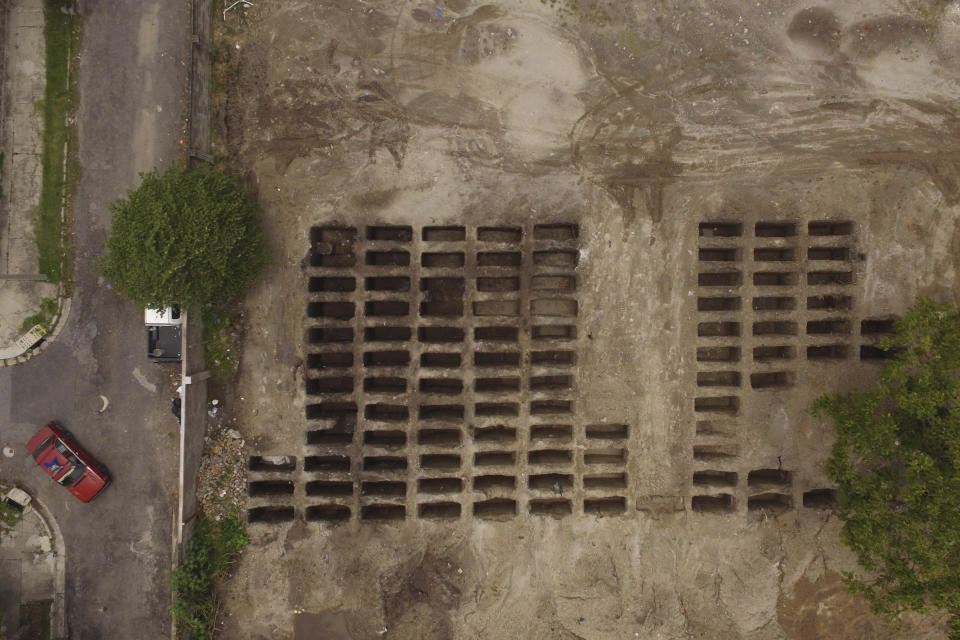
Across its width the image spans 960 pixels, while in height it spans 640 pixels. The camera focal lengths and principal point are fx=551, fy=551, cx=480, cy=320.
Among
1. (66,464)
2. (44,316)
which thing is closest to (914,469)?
(66,464)

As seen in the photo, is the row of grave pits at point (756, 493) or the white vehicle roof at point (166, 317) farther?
the row of grave pits at point (756, 493)

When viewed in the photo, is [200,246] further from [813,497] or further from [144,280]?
[813,497]

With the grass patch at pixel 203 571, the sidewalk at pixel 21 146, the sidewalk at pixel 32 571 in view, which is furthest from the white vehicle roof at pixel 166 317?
the sidewalk at pixel 32 571

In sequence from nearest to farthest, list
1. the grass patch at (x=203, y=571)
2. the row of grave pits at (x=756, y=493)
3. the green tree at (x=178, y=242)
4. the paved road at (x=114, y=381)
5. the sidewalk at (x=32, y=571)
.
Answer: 1. the green tree at (x=178, y=242)
2. the grass patch at (x=203, y=571)
3. the paved road at (x=114, y=381)
4. the sidewalk at (x=32, y=571)
5. the row of grave pits at (x=756, y=493)

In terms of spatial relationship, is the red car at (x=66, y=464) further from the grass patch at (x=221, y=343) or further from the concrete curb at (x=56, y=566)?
the grass patch at (x=221, y=343)

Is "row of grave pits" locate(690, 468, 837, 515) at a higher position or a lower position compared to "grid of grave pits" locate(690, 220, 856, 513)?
lower

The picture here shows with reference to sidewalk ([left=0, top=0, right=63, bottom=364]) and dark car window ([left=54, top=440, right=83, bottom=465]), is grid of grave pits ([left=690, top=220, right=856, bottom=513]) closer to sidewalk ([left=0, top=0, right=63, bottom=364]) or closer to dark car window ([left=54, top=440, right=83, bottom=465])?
dark car window ([left=54, top=440, right=83, bottom=465])

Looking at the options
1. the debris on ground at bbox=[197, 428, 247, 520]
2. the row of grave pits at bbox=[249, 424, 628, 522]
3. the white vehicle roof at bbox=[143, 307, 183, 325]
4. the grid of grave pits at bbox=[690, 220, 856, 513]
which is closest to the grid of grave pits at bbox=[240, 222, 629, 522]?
the row of grave pits at bbox=[249, 424, 628, 522]
